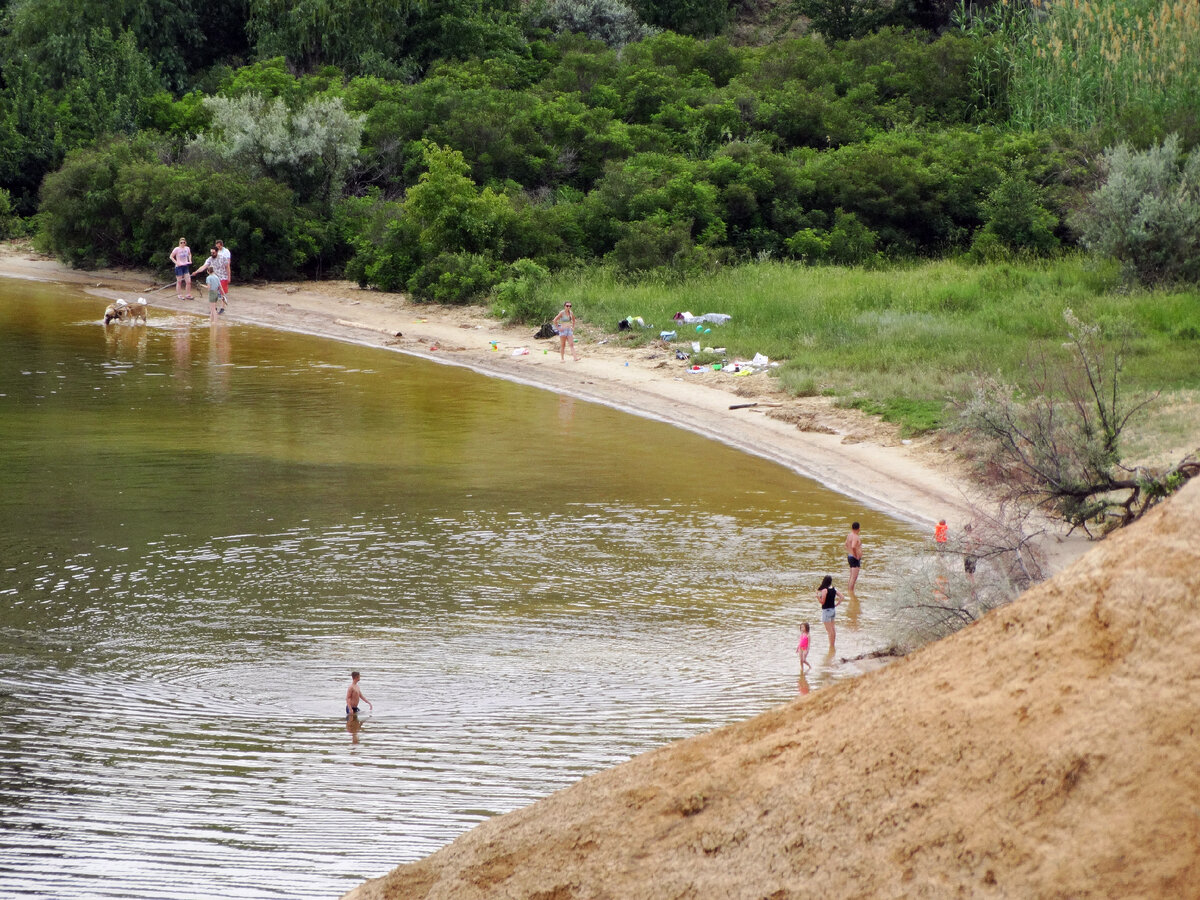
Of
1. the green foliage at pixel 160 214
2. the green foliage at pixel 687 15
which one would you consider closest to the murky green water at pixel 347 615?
the green foliage at pixel 160 214

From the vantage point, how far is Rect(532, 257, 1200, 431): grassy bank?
2342 cm

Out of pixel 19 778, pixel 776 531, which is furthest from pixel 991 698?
pixel 776 531

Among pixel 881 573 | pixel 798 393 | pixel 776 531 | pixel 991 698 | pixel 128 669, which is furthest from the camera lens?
pixel 798 393

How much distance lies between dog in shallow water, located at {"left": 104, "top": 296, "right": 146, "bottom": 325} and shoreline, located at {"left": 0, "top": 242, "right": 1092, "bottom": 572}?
6.34 feet

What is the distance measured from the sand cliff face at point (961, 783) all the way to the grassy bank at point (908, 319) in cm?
1561

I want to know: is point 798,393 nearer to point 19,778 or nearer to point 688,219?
point 688,219

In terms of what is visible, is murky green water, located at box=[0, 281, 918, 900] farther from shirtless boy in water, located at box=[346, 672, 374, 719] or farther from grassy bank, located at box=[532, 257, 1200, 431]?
grassy bank, located at box=[532, 257, 1200, 431]

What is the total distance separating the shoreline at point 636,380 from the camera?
63.2ft

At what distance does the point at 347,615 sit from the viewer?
13.9m

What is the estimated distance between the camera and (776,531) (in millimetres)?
17344

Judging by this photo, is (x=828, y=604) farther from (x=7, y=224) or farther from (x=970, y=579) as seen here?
(x=7, y=224)

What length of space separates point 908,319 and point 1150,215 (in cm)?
668

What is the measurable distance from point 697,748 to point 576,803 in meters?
0.64

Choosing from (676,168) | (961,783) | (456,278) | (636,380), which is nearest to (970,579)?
(961,783)
